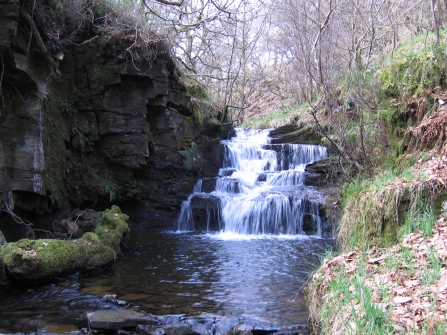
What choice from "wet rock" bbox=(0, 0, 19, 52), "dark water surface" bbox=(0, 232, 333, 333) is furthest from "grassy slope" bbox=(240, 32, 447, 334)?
"wet rock" bbox=(0, 0, 19, 52)

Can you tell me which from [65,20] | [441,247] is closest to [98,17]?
[65,20]

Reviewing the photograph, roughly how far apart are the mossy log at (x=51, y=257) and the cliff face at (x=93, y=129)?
2.03 meters

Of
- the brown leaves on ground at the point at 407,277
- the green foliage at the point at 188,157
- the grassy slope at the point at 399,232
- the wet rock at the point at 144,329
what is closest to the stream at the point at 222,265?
the wet rock at the point at 144,329

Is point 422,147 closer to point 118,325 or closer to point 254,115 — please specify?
point 118,325

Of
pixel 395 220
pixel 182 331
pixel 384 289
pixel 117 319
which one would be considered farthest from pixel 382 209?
pixel 117 319

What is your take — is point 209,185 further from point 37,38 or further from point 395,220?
point 395,220

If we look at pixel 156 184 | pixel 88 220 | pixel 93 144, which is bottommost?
pixel 88 220

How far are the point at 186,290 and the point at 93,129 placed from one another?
6945 mm

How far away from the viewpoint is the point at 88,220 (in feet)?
32.5

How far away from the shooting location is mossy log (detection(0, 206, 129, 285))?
6.17 meters

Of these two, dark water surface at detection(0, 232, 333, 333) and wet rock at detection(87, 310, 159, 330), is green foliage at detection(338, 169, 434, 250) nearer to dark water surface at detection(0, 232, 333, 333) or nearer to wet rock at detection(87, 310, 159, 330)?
dark water surface at detection(0, 232, 333, 333)

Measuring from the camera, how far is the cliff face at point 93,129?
8312 millimetres

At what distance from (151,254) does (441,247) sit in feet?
21.0

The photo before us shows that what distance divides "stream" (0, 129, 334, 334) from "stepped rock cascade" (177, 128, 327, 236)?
1.2 inches
